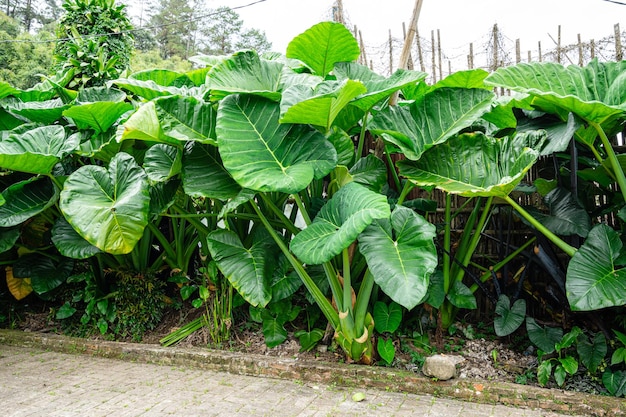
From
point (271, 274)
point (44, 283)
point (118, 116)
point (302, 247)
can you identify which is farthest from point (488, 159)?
point (44, 283)

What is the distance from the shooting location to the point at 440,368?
2.37 metres

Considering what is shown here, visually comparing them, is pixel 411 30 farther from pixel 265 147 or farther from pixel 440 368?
pixel 440 368

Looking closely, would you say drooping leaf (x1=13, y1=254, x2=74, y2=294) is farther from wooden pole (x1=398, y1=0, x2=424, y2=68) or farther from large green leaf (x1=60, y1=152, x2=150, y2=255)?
wooden pole (x1=398, y1=0, x2=424, y2=68)

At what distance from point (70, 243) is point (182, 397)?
136 cm

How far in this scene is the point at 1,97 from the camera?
339 centimetres

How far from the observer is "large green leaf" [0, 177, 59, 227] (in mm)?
2908

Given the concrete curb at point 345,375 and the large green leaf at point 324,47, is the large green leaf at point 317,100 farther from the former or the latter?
the concrete curb at point 345,375

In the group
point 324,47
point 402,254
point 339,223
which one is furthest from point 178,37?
point 402,254

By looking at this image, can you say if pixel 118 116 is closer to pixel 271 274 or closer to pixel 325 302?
pixel 271 274

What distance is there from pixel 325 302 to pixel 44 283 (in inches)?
87.1

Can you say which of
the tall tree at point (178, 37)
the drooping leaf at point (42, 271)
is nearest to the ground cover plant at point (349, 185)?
the drooping leaf at point (42, 271)

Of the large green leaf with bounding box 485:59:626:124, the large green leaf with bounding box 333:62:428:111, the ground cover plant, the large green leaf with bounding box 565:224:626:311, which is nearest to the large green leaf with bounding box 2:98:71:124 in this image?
the ground cover plant

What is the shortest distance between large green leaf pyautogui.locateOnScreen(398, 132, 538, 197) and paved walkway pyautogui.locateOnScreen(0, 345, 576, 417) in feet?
3.46

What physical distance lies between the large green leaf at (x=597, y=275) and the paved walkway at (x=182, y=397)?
0.56m
